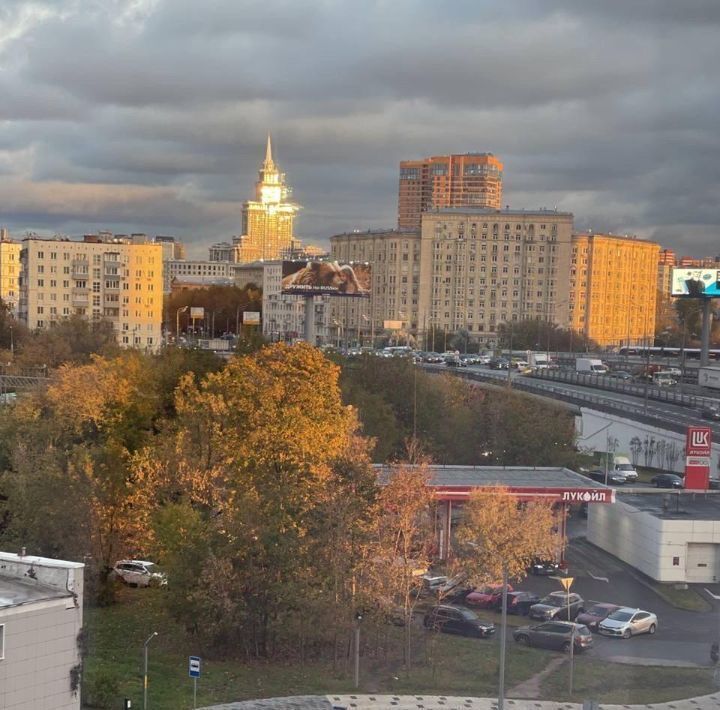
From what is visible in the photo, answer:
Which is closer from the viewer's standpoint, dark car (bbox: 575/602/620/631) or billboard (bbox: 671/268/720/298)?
dark car (bbox: 575/602/620/631)

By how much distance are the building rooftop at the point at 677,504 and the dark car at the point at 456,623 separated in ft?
13.6

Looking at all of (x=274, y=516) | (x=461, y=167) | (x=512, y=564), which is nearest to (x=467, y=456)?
(x=512, y=564)

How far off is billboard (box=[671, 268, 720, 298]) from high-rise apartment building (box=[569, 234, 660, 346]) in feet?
74.7

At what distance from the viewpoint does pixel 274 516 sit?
12914 millimetres

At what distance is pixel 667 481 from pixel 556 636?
11.7 metres

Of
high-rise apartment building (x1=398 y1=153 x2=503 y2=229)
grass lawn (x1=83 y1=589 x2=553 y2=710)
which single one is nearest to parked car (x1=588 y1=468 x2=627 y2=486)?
grass lawn (x1=83 y1=589 x2=553 y2=710)

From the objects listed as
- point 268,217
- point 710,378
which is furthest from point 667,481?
point 268,217

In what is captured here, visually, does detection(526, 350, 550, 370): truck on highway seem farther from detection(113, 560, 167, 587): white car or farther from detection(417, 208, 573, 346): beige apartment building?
detection(113, 560, 167, 587): white car

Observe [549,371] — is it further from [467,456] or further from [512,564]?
[512,564]

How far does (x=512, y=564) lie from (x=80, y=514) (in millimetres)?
6465

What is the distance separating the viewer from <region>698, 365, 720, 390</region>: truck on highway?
3841 cm

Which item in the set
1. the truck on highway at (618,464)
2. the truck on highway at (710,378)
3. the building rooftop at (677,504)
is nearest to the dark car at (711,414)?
the truck on highway at (618,464)

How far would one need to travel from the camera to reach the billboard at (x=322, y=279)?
37.8m

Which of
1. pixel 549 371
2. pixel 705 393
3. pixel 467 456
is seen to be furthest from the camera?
pixel 549 371
